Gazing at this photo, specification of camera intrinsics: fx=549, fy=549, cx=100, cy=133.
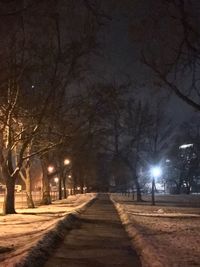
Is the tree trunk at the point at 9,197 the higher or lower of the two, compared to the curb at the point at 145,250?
higher

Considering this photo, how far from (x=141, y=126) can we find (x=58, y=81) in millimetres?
29969

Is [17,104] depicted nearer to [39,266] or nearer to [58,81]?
[58,81]

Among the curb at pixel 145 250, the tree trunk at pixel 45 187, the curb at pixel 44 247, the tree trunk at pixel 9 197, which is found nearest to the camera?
the curb at pixel 44 247

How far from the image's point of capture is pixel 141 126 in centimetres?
5881

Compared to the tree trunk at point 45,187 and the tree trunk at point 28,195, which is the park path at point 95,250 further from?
the tree trunk at point 45,187

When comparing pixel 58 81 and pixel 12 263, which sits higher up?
pixel 58 81

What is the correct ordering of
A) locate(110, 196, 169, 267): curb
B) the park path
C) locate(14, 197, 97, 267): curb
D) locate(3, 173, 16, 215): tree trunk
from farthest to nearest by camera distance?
locate(3, 173, 16, 215): tree trunk, the park path, locate(110, 196, 169, 267): curb, locate(14, 197, 97, 267): curb

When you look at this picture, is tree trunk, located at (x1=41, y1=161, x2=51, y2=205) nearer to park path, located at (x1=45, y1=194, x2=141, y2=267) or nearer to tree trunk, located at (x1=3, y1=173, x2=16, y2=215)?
tree trunk, located at (x1=3, y1=173, x2=16, y2=215)

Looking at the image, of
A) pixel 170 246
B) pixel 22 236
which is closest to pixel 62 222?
pixel 22 236

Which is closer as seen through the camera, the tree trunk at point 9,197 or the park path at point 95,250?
the park path at point 95,250

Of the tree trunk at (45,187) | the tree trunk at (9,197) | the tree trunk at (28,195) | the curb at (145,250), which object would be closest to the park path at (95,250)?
the curb at (145,250)

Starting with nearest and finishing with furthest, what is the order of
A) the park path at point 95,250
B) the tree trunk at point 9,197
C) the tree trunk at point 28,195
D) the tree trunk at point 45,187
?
the park path at point 95,250 < the tree trunk at point 9,197 < the tree trunk at point 28,195 < the tree trunk at point 45,187

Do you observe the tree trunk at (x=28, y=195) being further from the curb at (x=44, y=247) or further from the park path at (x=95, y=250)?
the curb at (x=44, y=247)

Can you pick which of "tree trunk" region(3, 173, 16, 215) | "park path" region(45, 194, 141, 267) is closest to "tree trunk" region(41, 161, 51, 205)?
"tree trunk" region(3, 173, 16, 215)
